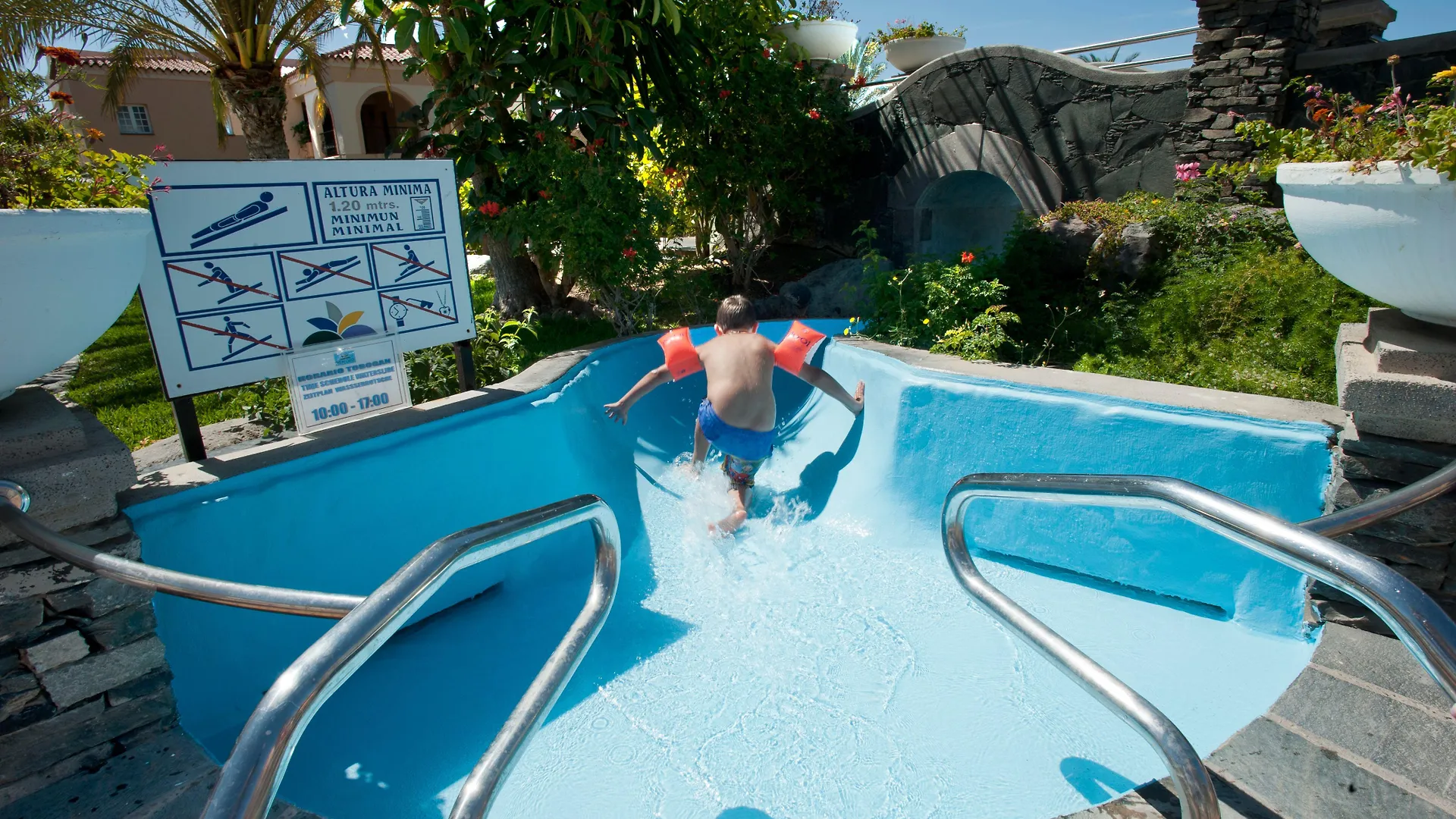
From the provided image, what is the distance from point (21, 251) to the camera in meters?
1.81

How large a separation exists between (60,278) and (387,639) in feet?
4.42

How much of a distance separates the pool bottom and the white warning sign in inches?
58.4

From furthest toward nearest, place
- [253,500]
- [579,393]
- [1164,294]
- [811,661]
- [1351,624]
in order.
→ [1164,294]
[579,393]
[811,661]
[253,500]
[1351,624]

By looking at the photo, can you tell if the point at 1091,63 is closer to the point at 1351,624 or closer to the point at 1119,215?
the point at 1119,215

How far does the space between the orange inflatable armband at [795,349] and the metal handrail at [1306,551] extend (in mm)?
2647

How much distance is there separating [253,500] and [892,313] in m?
4.12

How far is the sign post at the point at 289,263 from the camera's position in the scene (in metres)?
3.03

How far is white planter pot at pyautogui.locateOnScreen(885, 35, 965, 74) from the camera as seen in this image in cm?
910

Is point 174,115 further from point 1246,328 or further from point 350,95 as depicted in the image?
point 1246,328

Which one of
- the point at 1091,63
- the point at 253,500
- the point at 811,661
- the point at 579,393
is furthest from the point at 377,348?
the point at 1091,63

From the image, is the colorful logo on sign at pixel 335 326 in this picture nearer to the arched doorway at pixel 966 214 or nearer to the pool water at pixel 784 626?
the pool water at pixel 784 626

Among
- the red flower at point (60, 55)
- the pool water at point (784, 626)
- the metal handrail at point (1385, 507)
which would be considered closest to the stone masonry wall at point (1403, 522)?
the metal handrail at point (1385, 507)

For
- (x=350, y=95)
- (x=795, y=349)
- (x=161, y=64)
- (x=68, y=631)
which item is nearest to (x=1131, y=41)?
(x=795, y=349)

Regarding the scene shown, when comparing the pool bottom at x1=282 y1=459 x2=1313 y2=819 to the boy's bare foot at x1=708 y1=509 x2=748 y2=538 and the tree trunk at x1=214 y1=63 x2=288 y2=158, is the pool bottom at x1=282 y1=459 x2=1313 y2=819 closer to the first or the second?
the boy's bare foot at x1=708 y1=509 x2=748 y2=538
